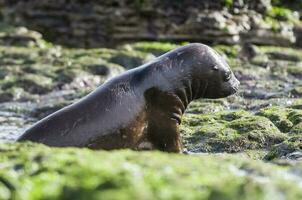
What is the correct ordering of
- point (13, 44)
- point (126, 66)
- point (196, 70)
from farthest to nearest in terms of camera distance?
point (13, 44), point (126, 66), point (196, 70)

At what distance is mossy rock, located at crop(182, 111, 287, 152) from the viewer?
9.36 meters

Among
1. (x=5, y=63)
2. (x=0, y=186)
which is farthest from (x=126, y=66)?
(x=0, y=186)

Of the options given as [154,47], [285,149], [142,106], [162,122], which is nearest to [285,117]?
[285,149]

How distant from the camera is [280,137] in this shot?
9414 millimetres

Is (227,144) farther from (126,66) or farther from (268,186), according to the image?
(126,66)

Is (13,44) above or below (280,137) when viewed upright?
below

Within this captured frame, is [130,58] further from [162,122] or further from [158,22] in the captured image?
[162,122]

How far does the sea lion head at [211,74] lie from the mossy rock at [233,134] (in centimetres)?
61

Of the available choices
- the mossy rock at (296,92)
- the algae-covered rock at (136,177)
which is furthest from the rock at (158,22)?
the algae-covered rock at (136,177)

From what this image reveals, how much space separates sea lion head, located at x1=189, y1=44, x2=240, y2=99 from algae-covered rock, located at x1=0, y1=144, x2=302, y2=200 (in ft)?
15.9

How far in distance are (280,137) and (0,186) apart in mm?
6199

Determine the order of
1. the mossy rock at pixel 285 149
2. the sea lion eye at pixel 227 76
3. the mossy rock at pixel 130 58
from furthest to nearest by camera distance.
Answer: the mossy rock at pixel 130 58 → the sea lion eye at pixel 227 76 → the mossy rock at pixel 285 149

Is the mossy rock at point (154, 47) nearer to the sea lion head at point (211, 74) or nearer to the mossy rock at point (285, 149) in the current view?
the sea lion head at point (211, 74)

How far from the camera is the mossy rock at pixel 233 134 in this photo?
9.36 m
